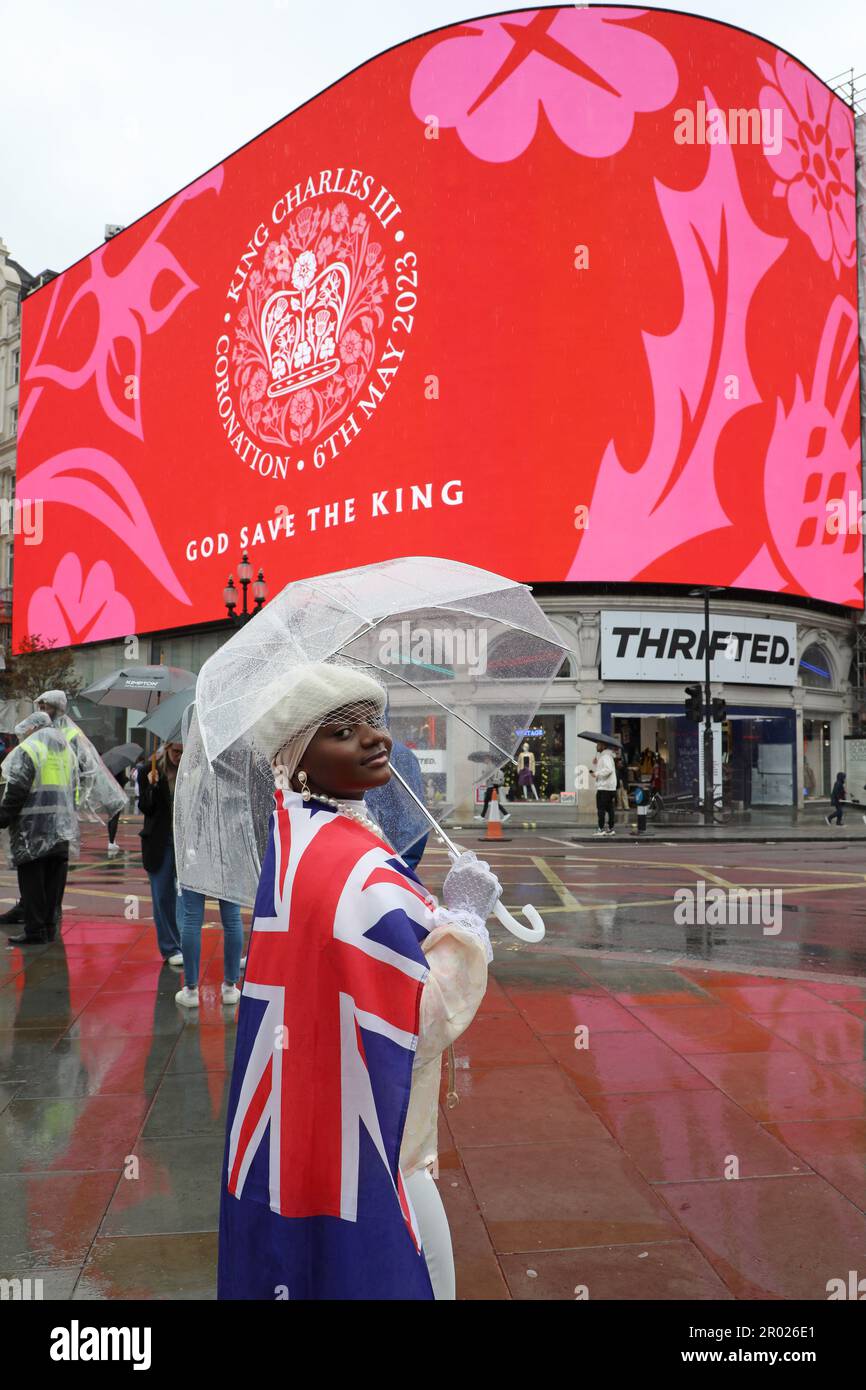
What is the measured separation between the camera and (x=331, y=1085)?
2070mm

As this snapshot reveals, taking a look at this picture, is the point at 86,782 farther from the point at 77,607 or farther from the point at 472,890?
the point at 77,607

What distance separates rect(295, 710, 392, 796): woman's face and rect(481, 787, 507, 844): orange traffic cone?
18633 millimetres

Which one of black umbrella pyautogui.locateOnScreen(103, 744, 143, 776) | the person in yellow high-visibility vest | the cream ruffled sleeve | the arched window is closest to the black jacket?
the person in yellow high-visibility vest

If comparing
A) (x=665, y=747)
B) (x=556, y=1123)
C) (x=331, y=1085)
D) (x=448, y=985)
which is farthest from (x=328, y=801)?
(x=665, y=747)

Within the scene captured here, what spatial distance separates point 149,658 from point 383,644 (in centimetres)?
3812

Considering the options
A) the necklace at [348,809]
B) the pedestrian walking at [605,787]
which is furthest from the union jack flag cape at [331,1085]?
the pedestrian walking at [605,787]

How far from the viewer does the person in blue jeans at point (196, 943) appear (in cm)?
648

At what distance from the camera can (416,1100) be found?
A: 2264 mm

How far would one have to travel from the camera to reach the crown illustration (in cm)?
3131

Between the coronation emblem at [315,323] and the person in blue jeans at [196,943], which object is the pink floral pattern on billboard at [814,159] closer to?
the coronation emblem at [315,323]

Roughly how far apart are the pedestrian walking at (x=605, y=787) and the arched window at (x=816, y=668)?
13.6m

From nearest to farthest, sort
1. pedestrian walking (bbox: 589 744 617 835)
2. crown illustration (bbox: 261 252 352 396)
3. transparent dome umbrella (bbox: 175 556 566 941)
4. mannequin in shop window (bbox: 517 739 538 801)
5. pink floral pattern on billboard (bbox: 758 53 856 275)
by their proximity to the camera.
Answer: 1. transparent dome umbrella (bbox: 175 556 566 941)
2. pedestrian walking (bbox: 589 744 617 835)
3. mannequin in shop window (bbox: 517 739 538 801)
4. pink floral pattern on billboard (bbox: 758 53 856 275)
5. crown illustration (bbox: 261 252 352 396)

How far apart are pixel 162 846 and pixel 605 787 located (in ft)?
47.9

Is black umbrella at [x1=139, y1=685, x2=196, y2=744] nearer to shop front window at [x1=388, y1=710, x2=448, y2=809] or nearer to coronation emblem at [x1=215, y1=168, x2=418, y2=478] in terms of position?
shop front window at [x1=388, y1=710, x2=448, y2=809]
